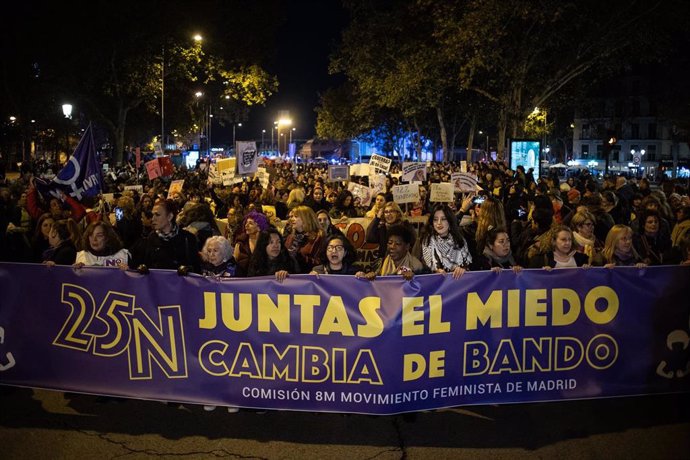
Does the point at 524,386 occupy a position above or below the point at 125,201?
below

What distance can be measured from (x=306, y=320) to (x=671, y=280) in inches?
118

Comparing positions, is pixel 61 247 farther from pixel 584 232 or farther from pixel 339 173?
pixel 339 173

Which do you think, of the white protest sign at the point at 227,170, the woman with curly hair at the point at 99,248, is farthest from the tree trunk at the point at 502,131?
the woman with curly hair at the point at 99,248

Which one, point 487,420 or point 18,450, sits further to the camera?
point 487,420

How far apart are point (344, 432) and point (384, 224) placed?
173 inches

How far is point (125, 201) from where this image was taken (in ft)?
32.7

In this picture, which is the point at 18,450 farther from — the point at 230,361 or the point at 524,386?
the point at 524,386

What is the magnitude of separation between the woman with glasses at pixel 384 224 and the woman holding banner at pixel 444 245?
161 centimetres

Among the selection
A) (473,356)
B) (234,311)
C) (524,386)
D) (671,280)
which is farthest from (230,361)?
(671,280)

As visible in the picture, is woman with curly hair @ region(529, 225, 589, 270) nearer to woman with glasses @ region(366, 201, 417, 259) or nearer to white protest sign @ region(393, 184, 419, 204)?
woman with glasses @ region(366, 201, 417, 259)

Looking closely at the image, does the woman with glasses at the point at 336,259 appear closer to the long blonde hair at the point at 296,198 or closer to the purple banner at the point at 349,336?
the purple banner at the point at 349,336

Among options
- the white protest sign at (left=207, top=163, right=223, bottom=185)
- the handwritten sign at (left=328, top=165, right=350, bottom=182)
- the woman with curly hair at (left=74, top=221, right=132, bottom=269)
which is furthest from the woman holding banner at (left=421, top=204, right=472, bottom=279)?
the handwritten sign at (left=328, top=165, right=350, bottom=182)

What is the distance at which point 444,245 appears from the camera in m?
6.28

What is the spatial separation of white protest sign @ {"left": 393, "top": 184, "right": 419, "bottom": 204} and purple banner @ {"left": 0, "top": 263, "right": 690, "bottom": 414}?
7.09 meters
